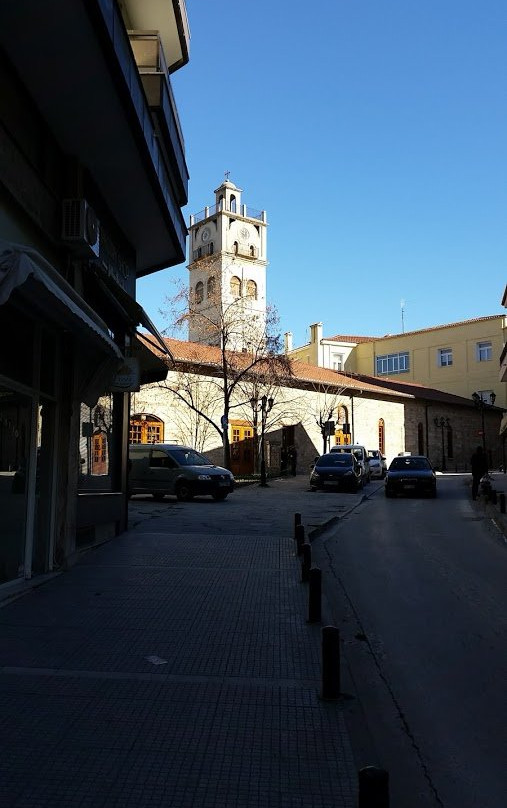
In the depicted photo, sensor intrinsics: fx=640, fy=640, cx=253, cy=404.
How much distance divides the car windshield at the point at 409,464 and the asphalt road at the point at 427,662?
39.7ft

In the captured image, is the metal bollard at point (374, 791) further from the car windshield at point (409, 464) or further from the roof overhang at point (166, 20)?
the car windshield at point (409, 464)

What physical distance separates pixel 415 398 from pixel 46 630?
44.3 metres

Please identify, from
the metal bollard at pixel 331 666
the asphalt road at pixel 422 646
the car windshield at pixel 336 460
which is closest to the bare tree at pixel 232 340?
the car windshield at pixel 336 460

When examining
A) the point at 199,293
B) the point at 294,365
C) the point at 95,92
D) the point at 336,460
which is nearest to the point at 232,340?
the point at 199,293

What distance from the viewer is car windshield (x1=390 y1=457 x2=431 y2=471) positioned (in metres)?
23.6

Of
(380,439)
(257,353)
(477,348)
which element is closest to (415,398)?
(380,439)

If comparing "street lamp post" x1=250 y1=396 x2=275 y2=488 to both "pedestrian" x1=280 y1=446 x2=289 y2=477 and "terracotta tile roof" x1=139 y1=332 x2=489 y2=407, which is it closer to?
"terracotta tile roof" x1=139 y1=332 x2=489 y2=407

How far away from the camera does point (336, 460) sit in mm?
25812

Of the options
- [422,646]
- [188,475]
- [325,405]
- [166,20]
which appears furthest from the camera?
[325,405]

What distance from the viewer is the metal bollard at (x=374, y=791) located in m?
2.37

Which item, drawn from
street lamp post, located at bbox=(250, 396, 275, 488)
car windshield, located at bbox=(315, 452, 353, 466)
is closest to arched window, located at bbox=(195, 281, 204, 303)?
street lamp post, located at bbox=(250, 396, 275, 488)

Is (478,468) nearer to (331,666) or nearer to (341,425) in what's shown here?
(331,666)

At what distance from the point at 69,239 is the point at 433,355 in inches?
2133

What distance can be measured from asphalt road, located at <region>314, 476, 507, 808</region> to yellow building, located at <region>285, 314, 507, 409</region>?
144 ft
